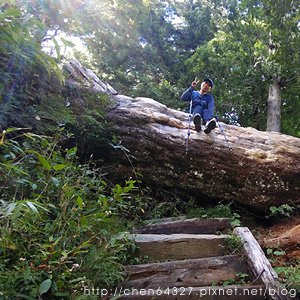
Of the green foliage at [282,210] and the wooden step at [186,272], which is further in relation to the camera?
the green foliage at [282,210]

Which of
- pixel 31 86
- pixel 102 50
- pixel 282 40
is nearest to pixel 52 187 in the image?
pixel 31 86

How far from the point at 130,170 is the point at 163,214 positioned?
106cm

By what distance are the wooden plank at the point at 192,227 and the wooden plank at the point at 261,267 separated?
0.72m

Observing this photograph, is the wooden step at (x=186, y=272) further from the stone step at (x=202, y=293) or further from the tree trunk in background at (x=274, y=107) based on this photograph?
the tree trunk in background at (x=274, y=107)

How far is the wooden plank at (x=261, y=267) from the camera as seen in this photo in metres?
2.90

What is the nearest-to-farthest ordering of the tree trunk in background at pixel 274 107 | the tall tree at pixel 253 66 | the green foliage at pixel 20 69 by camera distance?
the green foliage at pixel 20 69
the tall tree at pixel 253 66
the tree trunk in background at pixel 274 107

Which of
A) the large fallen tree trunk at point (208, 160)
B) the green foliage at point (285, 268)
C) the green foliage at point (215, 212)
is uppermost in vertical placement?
the large fallen tree trunk at point (208, 160)

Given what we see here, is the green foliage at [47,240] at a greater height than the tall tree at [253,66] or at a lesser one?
lesser

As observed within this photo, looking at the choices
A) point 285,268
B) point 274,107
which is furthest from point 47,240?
point 274,107

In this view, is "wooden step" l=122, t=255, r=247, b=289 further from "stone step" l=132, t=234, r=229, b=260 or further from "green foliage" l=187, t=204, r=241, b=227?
"green foliage" l=187, t=204, r=241, b=227

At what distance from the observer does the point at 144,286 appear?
3.19m

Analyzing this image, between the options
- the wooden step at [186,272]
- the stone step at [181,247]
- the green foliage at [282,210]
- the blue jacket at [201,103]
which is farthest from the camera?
the blue jacket at [201,103]

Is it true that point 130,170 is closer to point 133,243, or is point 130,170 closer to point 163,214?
point 163,214

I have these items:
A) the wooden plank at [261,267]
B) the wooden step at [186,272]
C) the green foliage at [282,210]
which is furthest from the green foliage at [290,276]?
the green foliage at [282,210]
